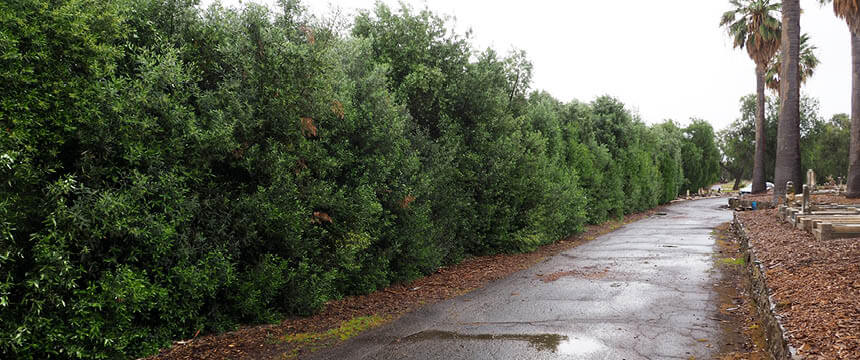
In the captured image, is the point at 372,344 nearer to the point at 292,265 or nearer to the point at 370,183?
the point at 292,265

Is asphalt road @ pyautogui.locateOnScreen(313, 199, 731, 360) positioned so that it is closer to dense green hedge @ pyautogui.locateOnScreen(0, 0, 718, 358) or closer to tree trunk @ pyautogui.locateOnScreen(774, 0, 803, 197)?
dense green hedge @ pyautogui.locateOnScreen(0, 0, 718, 358)

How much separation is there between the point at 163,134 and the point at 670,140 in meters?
37.0

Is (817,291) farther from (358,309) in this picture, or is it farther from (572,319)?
(358,309)

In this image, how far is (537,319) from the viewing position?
20.6ft

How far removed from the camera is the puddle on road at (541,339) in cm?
510

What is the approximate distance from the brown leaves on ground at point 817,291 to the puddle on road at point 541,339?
1782 millimetres

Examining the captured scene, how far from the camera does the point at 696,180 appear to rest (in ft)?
155

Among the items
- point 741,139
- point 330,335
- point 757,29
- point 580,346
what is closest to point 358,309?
A: point 330,335

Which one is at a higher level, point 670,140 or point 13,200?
point 670,140

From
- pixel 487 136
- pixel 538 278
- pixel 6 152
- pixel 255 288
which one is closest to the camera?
pixel 6 152

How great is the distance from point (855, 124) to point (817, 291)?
2118 cm

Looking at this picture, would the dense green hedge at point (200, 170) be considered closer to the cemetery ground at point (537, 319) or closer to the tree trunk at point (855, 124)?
the cemetery ground at point (537, 319)

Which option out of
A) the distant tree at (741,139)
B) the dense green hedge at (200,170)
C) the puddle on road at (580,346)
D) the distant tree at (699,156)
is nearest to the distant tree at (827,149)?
the distant tree at (741,139)

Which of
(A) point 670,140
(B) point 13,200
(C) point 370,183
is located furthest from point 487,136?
(A) point 670,140
